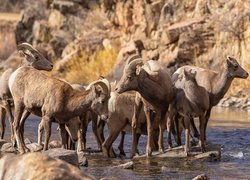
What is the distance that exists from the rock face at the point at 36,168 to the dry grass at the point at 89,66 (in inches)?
1296

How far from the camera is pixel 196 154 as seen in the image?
15297 millimetres

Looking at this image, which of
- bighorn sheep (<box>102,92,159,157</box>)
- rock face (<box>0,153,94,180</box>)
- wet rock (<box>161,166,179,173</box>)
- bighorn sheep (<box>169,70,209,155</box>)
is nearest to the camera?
rock face (<box>0,153,94,180</box>)

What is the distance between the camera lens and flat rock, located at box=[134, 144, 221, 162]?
15039mm

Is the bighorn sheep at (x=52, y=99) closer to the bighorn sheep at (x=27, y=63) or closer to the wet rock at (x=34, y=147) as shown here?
the wet rock at (x=34, y=147)

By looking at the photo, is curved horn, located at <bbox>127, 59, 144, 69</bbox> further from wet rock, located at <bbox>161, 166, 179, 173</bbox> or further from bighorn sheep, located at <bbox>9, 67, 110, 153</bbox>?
Result: wet rock, located at <bbox>161, 166, 179, 173</bbox>

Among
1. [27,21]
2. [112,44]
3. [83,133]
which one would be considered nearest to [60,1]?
[27,21]

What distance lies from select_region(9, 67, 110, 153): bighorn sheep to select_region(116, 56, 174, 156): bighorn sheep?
85 centimetres

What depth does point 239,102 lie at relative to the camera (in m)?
32.7

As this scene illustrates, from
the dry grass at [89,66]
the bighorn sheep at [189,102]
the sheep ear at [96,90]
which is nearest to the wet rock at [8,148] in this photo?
the sheep ear at [96,90]

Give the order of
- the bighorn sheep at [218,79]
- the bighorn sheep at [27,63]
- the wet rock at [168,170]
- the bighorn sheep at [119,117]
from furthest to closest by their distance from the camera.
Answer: the bighorn sheep at [218,79]
the bighorn sheep at [27,63]
the bighorn sheep at [119,117]
the wet rock at [168,170]

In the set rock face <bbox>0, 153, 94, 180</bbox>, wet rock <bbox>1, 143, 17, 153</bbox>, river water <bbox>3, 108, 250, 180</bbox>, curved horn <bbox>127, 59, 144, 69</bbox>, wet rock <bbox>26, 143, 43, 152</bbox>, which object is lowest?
river water <bbox>3, 108, 250, 180</bbox>

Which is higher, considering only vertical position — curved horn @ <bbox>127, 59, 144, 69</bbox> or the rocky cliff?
the rocky cliff

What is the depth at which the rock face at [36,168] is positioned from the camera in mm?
7820

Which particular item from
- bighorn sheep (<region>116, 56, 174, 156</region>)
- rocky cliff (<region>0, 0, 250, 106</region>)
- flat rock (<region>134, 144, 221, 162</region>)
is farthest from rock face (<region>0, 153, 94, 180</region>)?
rocky cliff (<region>0, 0, 250, 106</region>)
